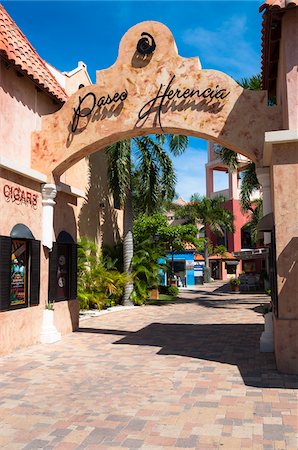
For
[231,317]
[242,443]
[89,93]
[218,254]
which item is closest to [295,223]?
[242,443]

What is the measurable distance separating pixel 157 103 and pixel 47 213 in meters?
3.99

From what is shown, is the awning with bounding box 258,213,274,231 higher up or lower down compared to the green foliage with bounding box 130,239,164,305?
higher up

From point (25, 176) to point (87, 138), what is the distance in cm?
184

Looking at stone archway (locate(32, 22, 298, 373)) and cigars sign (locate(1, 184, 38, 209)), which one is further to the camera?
stone archway (locate(32, 22, 298, 373))

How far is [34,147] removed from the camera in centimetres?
1118

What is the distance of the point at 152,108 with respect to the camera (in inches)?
408

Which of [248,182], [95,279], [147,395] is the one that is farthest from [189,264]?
[147,395]

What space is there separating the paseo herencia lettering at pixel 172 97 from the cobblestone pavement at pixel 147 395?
5554 millimetres

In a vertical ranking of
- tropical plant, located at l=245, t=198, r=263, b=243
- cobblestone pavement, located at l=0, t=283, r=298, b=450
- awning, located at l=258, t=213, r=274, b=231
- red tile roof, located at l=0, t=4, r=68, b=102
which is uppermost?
red tile roof, located at l=0, t=4, r=68, b=102

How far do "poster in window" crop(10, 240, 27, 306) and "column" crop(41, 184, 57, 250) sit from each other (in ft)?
2.51

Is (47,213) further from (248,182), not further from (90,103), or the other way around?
(248,182)

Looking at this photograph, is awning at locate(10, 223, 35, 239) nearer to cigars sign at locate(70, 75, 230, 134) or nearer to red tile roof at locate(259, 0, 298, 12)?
cigars sign at locate(70, 75, 230, 134)

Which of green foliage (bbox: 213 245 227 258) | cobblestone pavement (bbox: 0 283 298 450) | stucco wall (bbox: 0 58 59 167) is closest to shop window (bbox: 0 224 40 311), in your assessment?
cobblestone pavement (bbox: 0 283 298 450)

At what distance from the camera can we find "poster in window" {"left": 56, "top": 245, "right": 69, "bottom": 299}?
1198 centimetres
